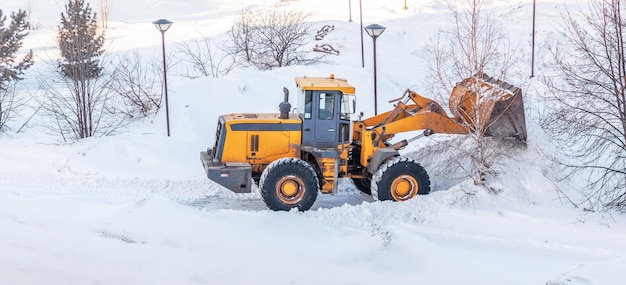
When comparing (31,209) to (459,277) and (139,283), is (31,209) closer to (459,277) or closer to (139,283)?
(139,283)

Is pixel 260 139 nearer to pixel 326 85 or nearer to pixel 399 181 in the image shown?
pixel 326 85

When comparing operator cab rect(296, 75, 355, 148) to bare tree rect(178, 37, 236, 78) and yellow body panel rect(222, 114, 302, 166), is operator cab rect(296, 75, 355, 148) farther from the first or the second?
bare tree rect(178, 37, 236, 78)

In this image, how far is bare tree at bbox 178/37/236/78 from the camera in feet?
83.7

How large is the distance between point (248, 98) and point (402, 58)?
11051mm

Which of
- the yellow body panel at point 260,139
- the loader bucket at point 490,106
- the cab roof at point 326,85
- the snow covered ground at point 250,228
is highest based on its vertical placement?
the cab roof at point 326,85

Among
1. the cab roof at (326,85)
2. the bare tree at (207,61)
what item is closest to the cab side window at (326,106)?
the cab roof at (326,85)

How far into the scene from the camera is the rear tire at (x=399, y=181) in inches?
530

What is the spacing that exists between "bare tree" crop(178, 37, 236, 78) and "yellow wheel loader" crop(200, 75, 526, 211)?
10795 millimetres

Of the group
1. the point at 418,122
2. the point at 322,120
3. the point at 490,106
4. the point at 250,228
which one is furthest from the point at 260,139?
the point at 490,106

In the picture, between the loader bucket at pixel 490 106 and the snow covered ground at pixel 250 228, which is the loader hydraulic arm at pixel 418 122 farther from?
the snow covered ground at pixel 250 228

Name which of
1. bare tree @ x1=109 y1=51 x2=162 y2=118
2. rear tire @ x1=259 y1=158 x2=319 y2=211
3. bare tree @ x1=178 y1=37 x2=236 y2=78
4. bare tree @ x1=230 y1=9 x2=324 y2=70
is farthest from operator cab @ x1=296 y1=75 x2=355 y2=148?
bare tree @ x1=230 y1=9 x2=324 y2=70

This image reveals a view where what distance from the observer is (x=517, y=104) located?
46.3ft

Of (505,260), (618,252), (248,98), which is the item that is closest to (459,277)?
(505,260)

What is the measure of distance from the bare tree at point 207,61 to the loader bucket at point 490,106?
11.6 m
